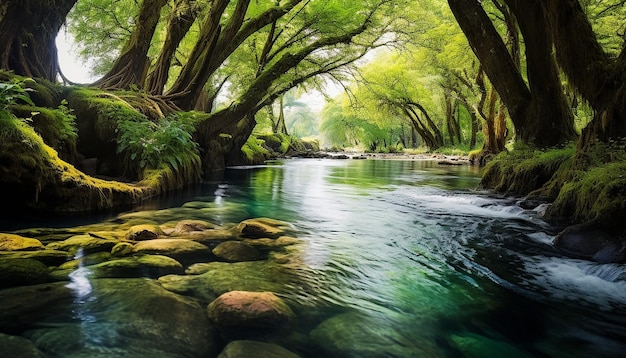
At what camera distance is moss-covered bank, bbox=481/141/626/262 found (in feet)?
13.2

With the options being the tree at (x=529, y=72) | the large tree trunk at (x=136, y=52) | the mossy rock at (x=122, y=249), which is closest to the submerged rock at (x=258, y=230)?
the mossy rock at (x=122, y=249)

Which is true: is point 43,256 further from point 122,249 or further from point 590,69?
point 590,69

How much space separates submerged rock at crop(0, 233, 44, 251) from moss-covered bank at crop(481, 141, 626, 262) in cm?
544

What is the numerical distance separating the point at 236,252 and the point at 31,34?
7.60 meters

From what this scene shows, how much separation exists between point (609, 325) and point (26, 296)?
3.88 metres

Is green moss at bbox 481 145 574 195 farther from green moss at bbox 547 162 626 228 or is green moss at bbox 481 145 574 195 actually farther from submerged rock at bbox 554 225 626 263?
submerged rock at bbox 554 225 626 263

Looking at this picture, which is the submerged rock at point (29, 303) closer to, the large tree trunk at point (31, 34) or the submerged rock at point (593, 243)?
the submerged rock at point (593, 243)

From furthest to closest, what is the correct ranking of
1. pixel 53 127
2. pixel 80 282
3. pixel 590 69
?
pixel 590 69 < pixel 53 127 < pixel 80 282

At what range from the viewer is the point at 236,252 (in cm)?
376

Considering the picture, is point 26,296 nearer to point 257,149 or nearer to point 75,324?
point 75,324

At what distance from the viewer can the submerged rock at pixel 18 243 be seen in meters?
3.36

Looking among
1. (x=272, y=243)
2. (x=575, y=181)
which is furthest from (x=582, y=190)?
(x=272, y=243)

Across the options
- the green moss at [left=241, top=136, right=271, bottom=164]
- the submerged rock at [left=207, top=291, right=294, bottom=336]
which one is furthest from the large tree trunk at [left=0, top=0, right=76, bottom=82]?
the green moss at [left=241, top=136, right=271, bottom=164]

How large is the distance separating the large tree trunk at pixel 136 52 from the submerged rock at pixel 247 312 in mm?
9485
